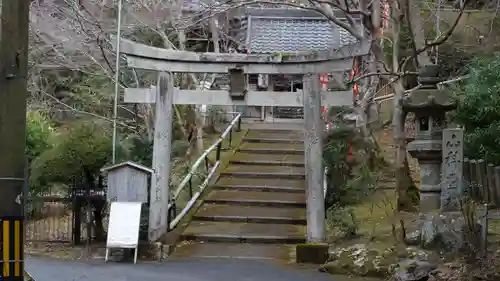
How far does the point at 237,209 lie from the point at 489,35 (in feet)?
28.3

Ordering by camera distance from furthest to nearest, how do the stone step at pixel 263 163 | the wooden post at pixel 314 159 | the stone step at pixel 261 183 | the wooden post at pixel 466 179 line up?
the stone step at pixel 263 163
the stone step at pixel 261 183
the wooden post at pixel 314 159
the wooden post at pixel 466 179

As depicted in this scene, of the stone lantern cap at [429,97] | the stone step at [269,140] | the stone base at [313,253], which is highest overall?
the stone lantern cap at [429,97]

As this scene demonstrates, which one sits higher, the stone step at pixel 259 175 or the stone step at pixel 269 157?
the stone step at pixel 269 157

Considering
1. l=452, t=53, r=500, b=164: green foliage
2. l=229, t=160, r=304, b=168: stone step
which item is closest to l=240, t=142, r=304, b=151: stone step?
l=229, t=160, r=304, b=168: stone step

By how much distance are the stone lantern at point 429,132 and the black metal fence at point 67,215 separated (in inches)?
264

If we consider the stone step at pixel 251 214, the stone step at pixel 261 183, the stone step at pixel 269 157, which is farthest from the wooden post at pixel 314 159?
the stone step at pixel 269 157

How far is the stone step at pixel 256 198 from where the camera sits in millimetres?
15703

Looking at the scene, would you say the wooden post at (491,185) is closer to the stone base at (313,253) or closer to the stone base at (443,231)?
the stone base at (443,231)

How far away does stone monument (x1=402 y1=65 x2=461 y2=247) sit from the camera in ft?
34.6

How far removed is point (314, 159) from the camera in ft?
42.7

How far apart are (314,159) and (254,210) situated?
9.60ft

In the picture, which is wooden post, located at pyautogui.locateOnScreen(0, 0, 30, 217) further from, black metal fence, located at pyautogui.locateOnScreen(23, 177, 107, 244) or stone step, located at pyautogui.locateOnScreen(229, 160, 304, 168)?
stone step, located at pyautogui.locateOnScreen(229, 160, 304, 168)

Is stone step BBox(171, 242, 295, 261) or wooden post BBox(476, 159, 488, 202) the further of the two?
stone step BBox(171, 242, 295, 261)

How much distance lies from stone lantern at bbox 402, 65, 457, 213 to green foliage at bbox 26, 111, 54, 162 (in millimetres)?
12052
